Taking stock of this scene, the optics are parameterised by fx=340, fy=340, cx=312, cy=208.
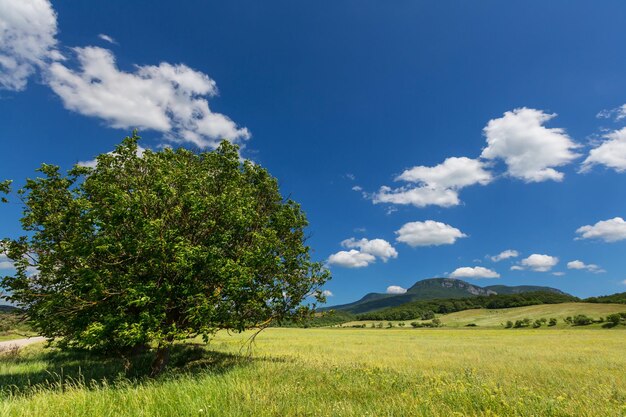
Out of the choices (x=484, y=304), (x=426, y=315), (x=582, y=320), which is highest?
(x=484, y=304)

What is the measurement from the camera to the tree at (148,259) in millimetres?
12406

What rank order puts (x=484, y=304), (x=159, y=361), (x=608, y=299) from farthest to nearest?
(x=484, y=304) < (x=608, y=299) < (x=159, y=361)

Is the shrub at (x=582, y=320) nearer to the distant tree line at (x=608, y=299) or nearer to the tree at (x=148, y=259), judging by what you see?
the distant tree line at (x=608, y=299)

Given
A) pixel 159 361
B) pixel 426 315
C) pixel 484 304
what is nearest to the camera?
pixel 159 361

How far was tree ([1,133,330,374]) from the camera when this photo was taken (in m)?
12.4

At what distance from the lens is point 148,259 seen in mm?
12914

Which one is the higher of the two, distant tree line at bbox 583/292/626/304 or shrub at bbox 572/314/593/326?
distant tree line at bbox 583/292/626/304

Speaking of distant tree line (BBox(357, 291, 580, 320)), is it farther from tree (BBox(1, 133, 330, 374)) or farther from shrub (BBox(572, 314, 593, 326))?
tree (BBox(1, 133, 330, 374))

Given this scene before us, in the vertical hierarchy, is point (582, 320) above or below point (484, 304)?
below

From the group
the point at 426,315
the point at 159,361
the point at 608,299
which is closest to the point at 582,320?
the point at 426,315

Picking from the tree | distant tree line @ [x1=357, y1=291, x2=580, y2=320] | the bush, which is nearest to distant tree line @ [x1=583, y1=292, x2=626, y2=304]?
distant tree line @ [x1=357, y1=291, x2=580, y2=320]

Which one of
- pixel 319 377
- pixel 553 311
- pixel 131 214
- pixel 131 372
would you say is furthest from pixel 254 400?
pixel 553 311

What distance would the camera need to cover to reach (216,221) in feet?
49.0

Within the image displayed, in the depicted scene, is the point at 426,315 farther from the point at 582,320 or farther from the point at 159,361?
the point at 159,361
